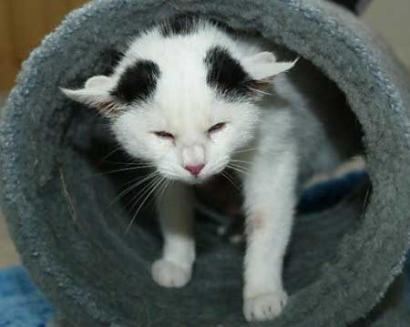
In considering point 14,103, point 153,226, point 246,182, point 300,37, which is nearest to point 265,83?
point 300,37

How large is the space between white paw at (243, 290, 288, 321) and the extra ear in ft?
1.37

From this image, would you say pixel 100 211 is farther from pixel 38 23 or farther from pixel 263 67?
pixel 38 23

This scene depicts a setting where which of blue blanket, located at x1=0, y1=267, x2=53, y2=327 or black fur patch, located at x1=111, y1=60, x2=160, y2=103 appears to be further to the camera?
blue blanket, located at x1=0, y1=267, x2=53, y2=327

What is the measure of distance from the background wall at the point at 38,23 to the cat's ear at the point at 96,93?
148cm

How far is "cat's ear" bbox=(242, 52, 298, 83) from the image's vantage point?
4.25ft

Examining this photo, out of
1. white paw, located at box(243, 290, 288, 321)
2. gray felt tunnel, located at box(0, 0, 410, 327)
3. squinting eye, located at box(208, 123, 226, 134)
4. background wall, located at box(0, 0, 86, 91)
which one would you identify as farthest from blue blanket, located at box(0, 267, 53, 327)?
background wall, located at box(0, 0, 86, 91)

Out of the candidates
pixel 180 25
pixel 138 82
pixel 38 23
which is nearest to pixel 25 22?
pixel 38 23

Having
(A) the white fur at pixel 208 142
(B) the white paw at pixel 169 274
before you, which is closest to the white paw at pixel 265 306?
(A) the white fur at pixel 208 142

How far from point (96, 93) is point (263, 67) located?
1.01 feet

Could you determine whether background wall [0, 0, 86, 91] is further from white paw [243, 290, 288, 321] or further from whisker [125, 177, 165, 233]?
white paw [243, 290, 288, 321]

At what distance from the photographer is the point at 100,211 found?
164cm

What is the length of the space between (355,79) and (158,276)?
2.16 feet

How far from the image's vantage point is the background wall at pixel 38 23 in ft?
9.00

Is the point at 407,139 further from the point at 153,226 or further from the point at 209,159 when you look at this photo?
the point at 153,226
